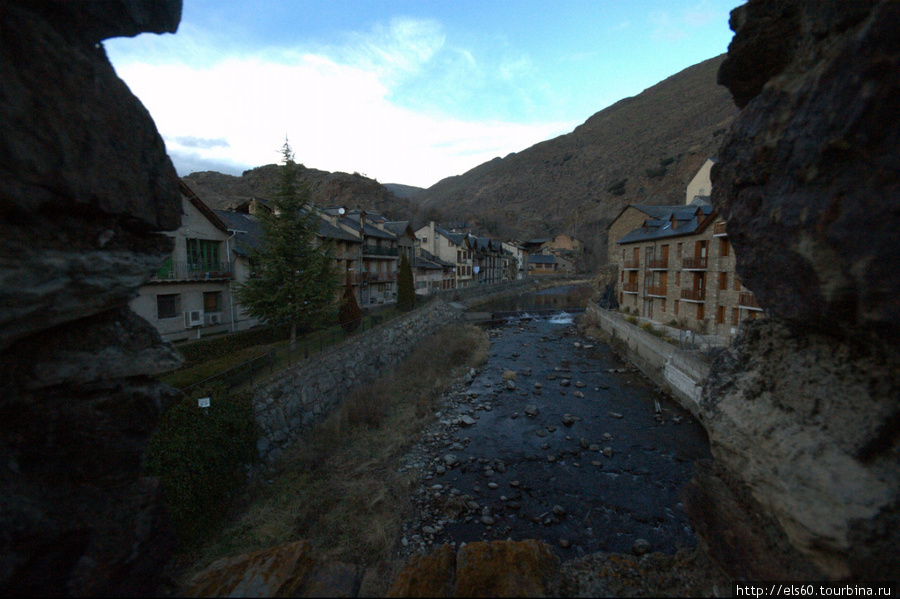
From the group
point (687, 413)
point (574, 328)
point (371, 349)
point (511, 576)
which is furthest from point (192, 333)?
point (574, 328)

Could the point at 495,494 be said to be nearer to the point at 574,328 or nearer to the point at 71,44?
the point at 71,44

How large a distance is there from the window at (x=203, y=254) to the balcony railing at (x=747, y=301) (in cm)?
2982

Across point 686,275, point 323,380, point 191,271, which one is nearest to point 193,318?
point 191,271

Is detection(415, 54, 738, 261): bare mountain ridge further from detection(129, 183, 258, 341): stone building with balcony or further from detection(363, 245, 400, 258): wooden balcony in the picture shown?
detection(129, 183, 258, 341): stone building with balcony

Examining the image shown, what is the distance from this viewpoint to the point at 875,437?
326cm

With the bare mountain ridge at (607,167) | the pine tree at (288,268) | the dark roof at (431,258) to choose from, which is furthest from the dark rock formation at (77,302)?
the bare mountain ridge at (607,167)

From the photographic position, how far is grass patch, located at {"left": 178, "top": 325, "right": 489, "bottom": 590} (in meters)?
9.12

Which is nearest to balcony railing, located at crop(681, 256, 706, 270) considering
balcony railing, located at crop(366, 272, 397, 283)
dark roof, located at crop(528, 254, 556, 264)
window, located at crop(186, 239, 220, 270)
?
balcony railing, located at crop(366, 272, 397, 283)

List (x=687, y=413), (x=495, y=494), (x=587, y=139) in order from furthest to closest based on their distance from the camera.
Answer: (x=587, y=139), (x=687, y=413), (x=495, y=494)

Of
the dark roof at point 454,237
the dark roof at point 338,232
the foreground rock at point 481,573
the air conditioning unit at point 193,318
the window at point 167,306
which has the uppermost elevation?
the dark roof at point 454,237

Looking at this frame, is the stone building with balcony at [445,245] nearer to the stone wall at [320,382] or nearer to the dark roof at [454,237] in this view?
the dark roof at [454,237]

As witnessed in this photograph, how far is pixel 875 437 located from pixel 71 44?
8.33 m

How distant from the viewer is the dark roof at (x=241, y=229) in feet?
75.3

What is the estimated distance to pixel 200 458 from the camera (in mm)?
9648
